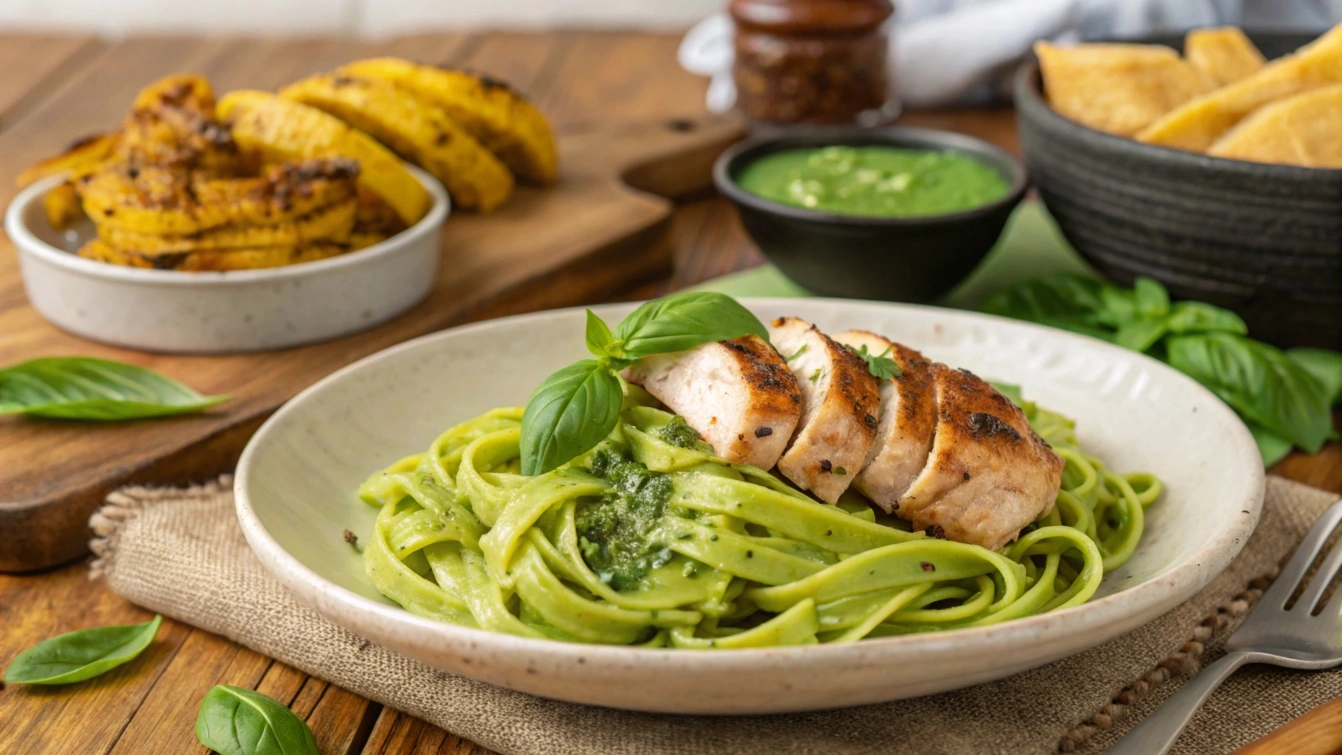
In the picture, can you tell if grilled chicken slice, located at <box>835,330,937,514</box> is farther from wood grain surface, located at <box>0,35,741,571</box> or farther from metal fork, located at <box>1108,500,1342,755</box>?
wood grain surface, located at <box>0,35,741,571</box>

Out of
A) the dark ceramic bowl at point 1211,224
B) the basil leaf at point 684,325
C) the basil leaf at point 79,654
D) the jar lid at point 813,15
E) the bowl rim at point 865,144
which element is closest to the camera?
the basil leaf at point 79,654

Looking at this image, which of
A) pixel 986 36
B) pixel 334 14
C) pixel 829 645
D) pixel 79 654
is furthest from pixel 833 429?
pixel 334 14

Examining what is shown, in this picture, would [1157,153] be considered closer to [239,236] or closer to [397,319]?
[397,319]

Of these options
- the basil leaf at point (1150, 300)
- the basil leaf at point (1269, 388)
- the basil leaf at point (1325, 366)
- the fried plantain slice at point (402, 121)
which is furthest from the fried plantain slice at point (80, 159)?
the basil leaf at point (1325, 366)

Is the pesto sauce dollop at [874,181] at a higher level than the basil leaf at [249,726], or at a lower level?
lower

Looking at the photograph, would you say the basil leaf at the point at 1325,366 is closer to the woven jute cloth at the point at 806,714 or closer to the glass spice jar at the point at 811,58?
the woven jute cloth at the point at 806,714
